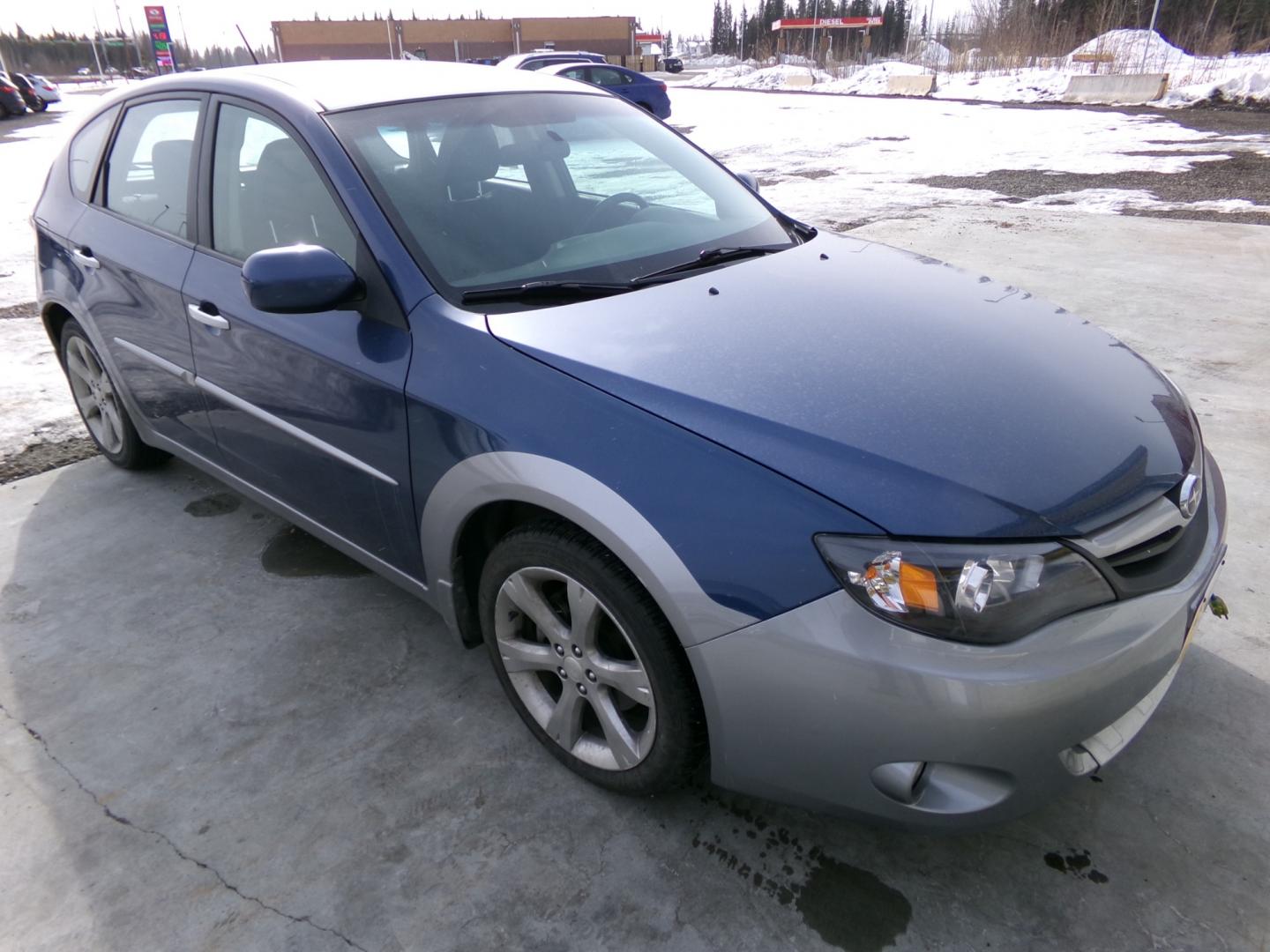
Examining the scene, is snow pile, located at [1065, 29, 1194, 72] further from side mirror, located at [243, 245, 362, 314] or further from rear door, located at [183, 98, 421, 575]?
side mirror, located at [243, 245, 362, 314]

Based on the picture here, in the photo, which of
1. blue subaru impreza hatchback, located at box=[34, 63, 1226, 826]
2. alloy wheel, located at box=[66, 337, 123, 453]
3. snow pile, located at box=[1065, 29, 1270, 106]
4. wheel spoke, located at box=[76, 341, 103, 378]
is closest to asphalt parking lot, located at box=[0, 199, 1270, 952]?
blue subaru impreza hatchback, located at box=[34, 63, 1226, 826]

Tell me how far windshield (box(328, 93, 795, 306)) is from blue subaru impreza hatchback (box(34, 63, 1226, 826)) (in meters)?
0.01

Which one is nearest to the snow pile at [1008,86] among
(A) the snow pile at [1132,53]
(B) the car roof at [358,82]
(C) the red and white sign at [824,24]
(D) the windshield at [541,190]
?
(A) the snow pile at [1132,53]

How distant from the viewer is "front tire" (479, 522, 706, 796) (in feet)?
5.84

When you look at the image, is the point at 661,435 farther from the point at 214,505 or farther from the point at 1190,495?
the point at 214,505

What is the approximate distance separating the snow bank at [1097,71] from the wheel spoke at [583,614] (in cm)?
2237

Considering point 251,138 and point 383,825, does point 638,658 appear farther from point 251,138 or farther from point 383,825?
point 251,138

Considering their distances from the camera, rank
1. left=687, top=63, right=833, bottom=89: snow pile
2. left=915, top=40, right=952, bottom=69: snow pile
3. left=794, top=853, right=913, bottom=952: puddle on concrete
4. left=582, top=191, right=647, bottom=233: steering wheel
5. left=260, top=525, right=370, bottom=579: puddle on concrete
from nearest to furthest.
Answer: left=794, top=853, right=913, bottom=952: puddle on concrete < left=582, top=191, right=647, bottom=233: steering wheel < left=260, top=525, right=370, bottom=579: puddle on concrete < left=687, top=63, right=833, bottom=89: snow pile < left=915, top=40, right=952, bottom=69: snow pile

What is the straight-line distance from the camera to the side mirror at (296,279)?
2.04m

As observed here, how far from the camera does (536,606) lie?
2.04 meters

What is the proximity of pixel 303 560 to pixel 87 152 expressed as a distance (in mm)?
1879

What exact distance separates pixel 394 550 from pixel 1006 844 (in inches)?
66.4

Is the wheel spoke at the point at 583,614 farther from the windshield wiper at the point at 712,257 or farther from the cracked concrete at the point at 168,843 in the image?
the windshield wiper at the point at 712,257

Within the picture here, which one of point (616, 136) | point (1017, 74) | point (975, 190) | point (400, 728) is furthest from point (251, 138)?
point (1017, 74)
